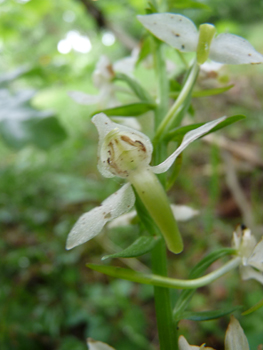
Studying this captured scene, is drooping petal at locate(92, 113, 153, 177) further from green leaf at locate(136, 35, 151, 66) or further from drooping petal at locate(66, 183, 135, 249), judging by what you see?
green leaf at locate(136, 35, 151, 66)

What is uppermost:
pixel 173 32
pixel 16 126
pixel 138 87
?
pixel 173 32

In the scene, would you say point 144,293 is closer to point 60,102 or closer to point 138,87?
point 138,87

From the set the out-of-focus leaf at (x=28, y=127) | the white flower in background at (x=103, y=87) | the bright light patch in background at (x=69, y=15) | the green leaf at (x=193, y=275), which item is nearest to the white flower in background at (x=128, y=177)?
the green leaf at (x=193, y=275)

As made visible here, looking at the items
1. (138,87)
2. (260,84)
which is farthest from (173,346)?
(260,84)

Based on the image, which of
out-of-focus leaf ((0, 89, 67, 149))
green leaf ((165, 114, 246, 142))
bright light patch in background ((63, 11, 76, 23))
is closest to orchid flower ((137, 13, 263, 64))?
green leaf ((165, 114, 246, 142))

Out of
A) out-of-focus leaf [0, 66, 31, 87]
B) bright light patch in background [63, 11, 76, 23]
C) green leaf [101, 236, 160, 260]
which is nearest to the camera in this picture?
green leaf [101, 236, 160, 260]

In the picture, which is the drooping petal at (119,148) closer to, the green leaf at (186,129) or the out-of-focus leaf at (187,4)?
the green leaf at (186,129)
